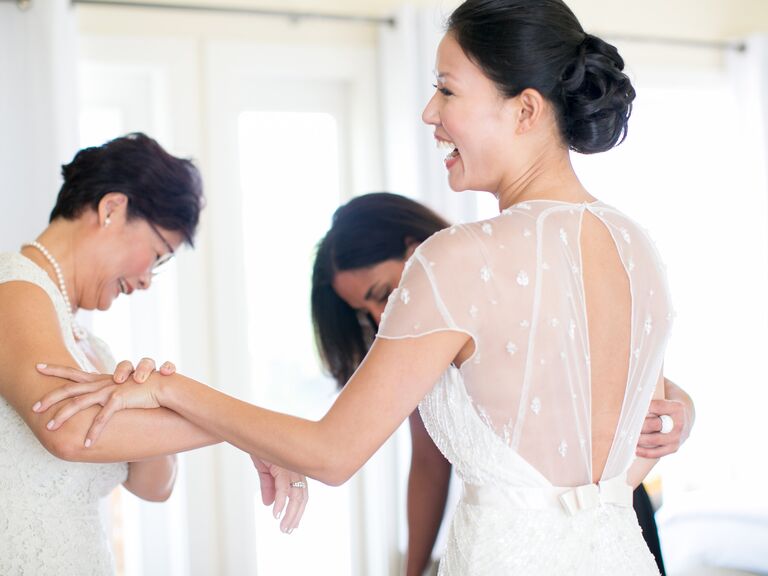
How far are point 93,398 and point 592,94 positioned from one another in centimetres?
93

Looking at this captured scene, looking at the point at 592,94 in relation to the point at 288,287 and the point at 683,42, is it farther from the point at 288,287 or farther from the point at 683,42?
the point at 683,42

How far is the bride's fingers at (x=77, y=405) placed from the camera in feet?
4.72

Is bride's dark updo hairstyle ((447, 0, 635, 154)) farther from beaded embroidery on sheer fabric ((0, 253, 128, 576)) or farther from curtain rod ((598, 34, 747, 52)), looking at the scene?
curtain rod ((598, 34, 747, 52))

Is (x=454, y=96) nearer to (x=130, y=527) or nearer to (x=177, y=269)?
(x=177, y=269)

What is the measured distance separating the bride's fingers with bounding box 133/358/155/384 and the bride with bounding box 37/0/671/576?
1cm

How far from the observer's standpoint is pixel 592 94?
1429 millimetres

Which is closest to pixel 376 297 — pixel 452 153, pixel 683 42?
pixel 452 153

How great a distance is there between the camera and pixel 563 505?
4.48 ft

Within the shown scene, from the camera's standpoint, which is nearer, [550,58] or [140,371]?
[550,58]

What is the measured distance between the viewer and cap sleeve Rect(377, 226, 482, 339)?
49.6 inches

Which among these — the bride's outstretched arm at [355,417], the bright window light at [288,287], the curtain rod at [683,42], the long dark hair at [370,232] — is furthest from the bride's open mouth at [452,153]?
the curtain rod at [683,42]

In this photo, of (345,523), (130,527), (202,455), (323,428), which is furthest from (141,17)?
(323,428)

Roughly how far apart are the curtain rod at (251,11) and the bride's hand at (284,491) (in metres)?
2.04

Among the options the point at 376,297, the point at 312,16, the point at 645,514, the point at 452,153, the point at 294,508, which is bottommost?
the point at 645,514
